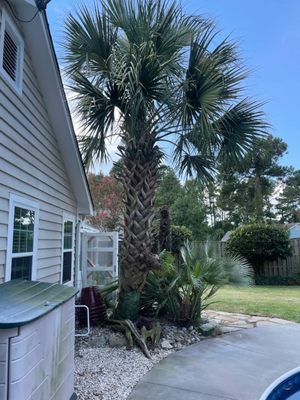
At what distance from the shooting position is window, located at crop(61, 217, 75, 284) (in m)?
7.64

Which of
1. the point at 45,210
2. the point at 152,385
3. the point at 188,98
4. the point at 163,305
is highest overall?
the point at 188,98

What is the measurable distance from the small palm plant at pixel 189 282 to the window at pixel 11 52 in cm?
436

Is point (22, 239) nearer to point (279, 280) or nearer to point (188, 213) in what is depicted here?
point (279, 280)

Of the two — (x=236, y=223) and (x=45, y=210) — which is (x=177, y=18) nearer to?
(x=45, y=210)

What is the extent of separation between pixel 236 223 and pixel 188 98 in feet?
96.1

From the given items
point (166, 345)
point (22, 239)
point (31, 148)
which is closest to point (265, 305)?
point (166, 345)

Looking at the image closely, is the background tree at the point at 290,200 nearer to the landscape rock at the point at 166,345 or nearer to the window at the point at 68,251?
the window at the point at 68,251

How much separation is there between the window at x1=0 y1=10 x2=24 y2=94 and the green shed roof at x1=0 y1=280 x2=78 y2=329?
2498 millimetres

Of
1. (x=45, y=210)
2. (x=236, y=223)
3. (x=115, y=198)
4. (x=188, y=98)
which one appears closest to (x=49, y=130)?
(x=45, y=210)

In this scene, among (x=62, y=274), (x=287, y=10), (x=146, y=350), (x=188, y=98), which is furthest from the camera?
(x=287, y=10)

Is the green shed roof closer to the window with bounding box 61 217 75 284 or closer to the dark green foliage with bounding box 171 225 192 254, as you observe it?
the window with bounding box 61 217 75 284

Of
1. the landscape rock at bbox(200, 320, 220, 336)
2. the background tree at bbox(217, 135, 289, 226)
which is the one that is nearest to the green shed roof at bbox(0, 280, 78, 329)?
the landscape rock at bbox(200, 320, 220, 336)

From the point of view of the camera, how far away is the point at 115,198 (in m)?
22.5

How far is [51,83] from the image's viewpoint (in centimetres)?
557
